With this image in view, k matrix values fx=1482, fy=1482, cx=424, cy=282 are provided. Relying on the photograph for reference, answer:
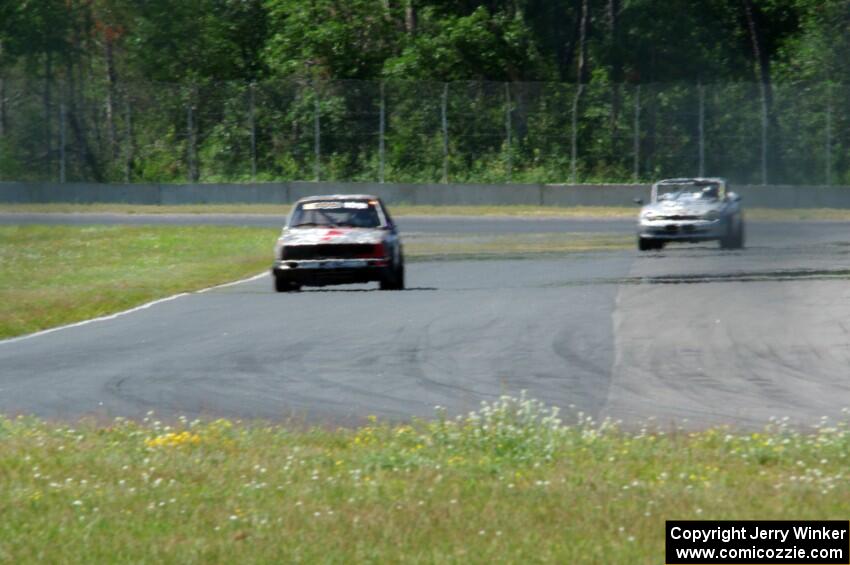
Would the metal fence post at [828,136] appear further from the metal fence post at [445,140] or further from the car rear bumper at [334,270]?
the car rear bumper at [334,270]

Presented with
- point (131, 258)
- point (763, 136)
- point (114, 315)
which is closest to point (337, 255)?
point (114, 315)

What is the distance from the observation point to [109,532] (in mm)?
6844

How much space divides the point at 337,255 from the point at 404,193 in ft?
91.0

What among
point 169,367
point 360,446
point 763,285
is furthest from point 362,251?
point 360,446

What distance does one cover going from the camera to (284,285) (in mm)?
22172

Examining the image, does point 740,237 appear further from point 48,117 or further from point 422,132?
point 48,117

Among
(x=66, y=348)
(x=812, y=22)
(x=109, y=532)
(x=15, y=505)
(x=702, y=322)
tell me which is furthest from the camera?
(x=812, y=22)

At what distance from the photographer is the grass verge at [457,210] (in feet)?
143

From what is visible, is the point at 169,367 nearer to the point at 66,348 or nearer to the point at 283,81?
the point at 66,348

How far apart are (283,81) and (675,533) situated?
4682 centimetres

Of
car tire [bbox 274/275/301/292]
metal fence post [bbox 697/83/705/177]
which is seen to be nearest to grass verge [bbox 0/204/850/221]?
metal fence post [bbox 697/83/705/177]

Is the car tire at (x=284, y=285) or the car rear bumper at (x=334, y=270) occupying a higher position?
the car rear bumper at (x=334, y=270)

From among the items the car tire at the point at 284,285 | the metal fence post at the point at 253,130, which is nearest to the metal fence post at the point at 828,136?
the metal fence post at the point at 253,130

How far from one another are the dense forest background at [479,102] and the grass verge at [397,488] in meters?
39.4
